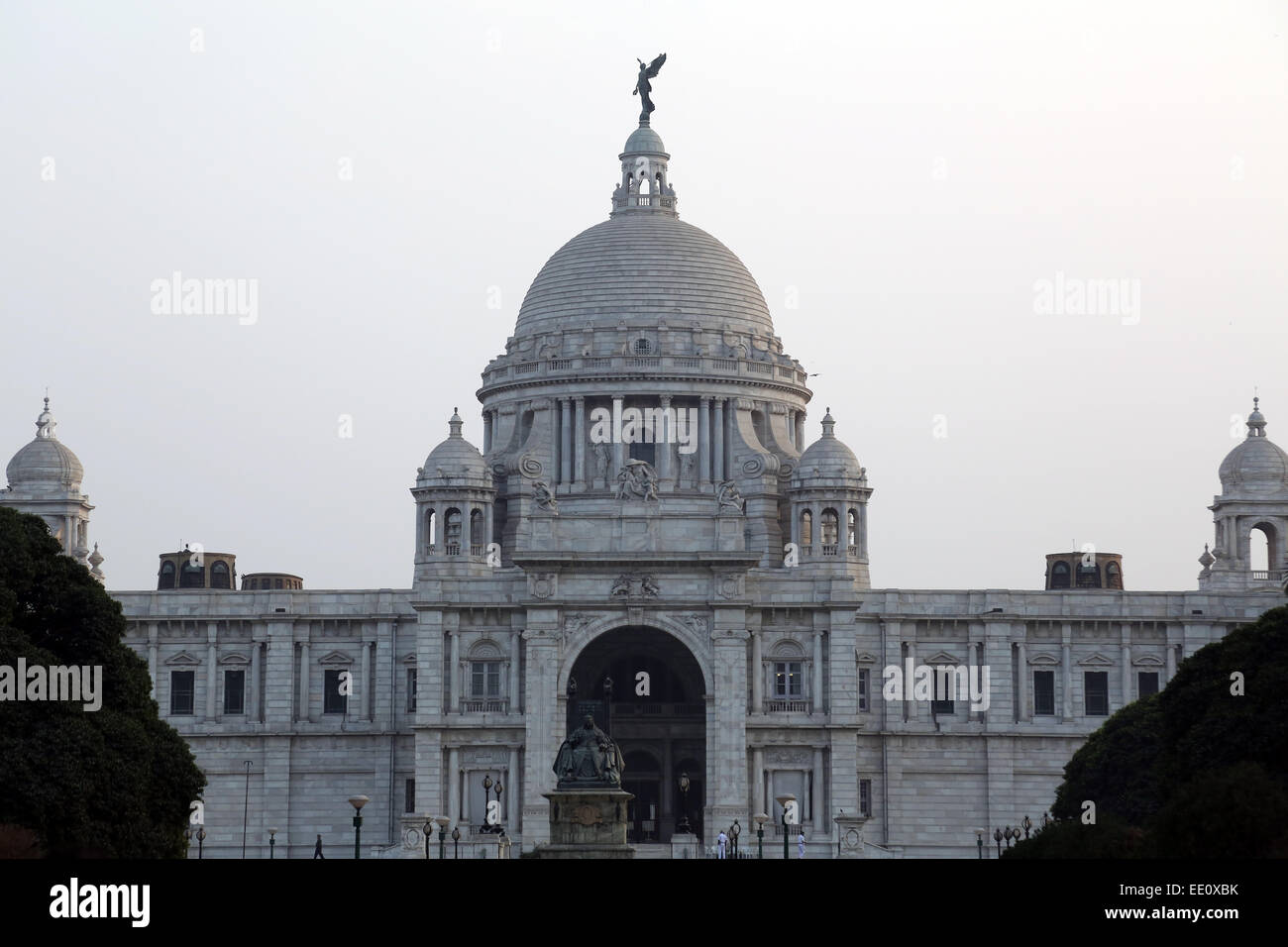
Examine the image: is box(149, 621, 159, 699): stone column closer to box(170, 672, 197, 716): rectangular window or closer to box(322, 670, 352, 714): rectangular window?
box(170, 672, 197, 716): rectangular window

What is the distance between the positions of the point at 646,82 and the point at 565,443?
2202 centimetres

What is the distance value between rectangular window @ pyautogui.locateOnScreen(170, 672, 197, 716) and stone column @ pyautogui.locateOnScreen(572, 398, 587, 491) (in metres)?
22.2

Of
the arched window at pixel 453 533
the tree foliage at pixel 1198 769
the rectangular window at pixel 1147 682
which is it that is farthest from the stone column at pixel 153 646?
the rectangular window at pixel 1147 682

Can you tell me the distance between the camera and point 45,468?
115 metres

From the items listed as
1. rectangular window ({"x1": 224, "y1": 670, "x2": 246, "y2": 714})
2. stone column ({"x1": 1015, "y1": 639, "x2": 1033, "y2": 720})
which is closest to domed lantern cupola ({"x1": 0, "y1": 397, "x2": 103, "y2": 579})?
rectangular window ({"x1": 224, "y1": 670, "x2": 246, "y2": 714})

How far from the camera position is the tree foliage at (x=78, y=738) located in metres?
65.9

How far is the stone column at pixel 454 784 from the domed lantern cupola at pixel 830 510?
2053cm

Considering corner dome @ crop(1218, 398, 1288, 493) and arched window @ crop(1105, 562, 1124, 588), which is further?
arched window @ crop(1105, 562, 1124, 588)

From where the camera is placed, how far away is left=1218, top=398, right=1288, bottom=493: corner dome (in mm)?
112812

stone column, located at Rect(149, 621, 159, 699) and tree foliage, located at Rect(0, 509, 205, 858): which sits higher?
stone column, located at Rect(149, 621, 159, 699)
